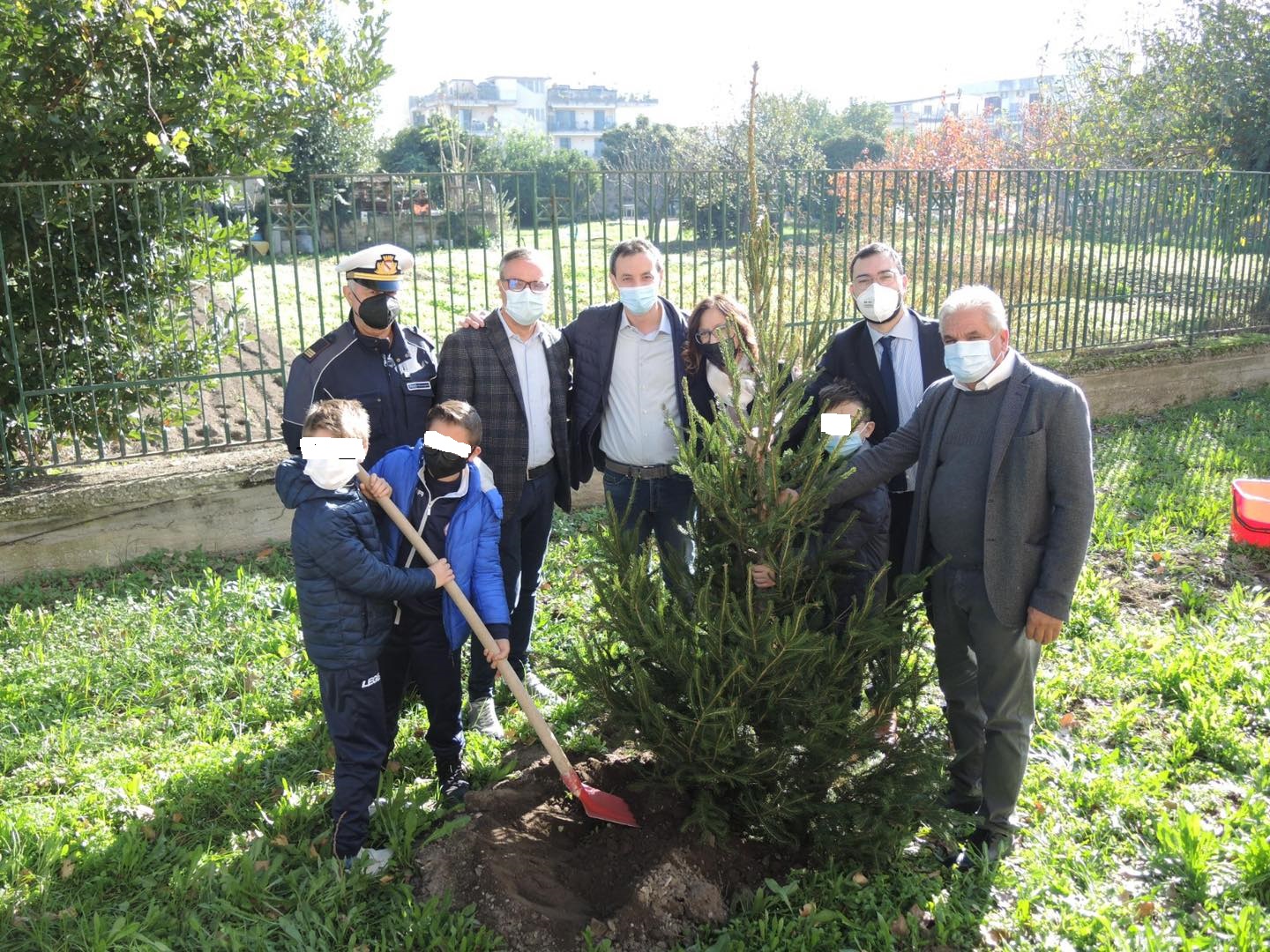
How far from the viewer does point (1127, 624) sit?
5598 mm

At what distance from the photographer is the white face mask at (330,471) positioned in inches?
131

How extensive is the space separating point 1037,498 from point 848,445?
650 mm

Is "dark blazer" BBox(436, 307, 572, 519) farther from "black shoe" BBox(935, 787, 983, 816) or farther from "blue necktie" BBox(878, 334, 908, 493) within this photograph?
"black shoe" BBox(935, 787, 983, 816)

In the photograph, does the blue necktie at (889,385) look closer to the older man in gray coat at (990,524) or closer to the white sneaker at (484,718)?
the older man in gray coat at (990,524)

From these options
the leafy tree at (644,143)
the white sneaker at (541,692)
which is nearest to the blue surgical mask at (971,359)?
the white sneaker at (541,692)

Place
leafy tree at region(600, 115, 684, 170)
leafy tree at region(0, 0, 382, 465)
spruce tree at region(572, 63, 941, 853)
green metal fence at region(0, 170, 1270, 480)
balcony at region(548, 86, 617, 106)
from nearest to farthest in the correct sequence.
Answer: spruce tree at region(572, 63, 941, 853) < leafy tree at region(0, 0, 382, 465) < green metal fence at region(0, 170, 1270, 480) < leafy tree at region(600, 115, 684, 170) < balcony at region(548, 86, 617, 106)

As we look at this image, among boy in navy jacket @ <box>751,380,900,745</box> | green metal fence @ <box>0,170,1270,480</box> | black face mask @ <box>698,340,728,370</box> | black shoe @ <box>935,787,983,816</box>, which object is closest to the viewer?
boy in navy jacket @ <box>751,380,900,745</box>

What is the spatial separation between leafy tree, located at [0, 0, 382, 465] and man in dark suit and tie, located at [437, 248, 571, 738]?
3.06 metres

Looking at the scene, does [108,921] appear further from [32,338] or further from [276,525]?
[32,338]

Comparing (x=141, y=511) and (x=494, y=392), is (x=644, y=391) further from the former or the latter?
(x=141, y=511)

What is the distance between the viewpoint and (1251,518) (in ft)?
21.4

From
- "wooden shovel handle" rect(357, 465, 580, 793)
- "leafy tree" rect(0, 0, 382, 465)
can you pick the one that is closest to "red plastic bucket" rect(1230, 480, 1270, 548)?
"wooden shovel handle" rect(357, 465, 580, 793)

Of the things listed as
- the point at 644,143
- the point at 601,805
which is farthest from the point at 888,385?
the point at 644,143

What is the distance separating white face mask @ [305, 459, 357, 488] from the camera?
3.33 metres
